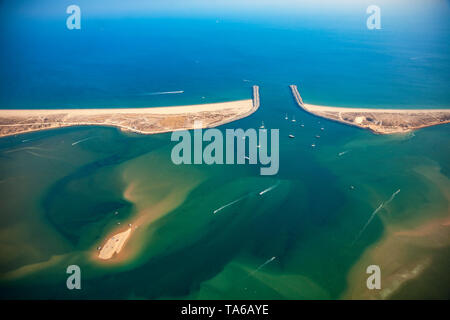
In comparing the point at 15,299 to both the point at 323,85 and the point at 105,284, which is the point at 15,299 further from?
the point at 323,85

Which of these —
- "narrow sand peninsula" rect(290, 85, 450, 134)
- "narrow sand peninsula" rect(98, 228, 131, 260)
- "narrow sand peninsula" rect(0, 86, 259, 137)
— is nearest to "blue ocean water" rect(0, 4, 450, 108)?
"narrow sand peninsula" rect(290, 85, 450, 134)

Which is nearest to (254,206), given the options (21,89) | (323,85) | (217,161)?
(217,161)

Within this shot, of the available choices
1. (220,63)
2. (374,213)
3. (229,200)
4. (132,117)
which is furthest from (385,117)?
(220,63)

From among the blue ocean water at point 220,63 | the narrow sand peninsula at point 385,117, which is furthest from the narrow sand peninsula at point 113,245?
the narrow sand peninsula at point 385,117

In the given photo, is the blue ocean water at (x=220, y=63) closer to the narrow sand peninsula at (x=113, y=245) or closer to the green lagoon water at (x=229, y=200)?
the green lagoon water at (x=229, y=200)

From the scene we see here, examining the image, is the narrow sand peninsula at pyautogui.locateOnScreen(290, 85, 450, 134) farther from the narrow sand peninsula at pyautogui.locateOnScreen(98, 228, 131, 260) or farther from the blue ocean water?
the narrow sand peninsula at pyautogui.locateOnScreen(98, 228, 131, 260)

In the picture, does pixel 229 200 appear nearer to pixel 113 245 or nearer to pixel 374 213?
pixel 113 245

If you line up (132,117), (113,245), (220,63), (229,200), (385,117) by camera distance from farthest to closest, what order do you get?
(220,63), (132,117), (385,117), (229,200), (113,245)
